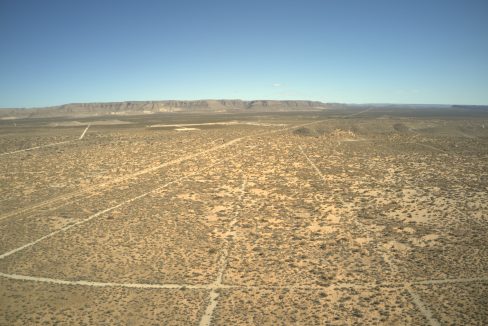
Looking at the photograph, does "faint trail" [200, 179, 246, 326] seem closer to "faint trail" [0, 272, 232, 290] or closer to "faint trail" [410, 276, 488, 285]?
"faint trail" [0, 272, 232, 290]

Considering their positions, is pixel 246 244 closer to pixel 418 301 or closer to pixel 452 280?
pixel 418 301

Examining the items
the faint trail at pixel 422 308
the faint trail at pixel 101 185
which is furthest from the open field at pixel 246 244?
the faint trail at pixel 101 185

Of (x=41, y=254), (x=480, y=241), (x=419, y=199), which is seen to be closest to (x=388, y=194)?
(x=419, y=199)

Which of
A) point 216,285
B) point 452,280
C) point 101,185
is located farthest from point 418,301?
point 101,185

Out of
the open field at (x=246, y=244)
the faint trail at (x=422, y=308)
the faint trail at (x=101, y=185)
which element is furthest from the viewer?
the faint trail at (x=101, y=185)

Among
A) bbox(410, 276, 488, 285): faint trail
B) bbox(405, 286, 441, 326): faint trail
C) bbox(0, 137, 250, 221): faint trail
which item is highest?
bbox(0, 137, 250, 221): faint trail

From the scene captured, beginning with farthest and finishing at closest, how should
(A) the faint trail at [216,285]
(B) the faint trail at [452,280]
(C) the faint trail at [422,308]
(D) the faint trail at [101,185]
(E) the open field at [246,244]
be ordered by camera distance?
1. (D) the faint trail at [101,185]
2. (B) the faint trail at [452,280]
3. (E) the open field at [246,244]
4. (A) the faint trail at [216,285]
5. (C) the faint trail at [422,308]

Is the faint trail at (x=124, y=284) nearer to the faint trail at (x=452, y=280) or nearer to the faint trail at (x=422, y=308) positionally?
the faint trail at (x=422, y=308)

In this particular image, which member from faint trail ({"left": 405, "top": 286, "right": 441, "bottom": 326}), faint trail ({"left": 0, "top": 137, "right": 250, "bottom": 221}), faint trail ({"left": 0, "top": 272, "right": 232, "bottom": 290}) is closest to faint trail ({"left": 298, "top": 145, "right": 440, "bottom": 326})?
faint trail ({"left": 405, "top": 286, "right": 441, "bottom": 326})

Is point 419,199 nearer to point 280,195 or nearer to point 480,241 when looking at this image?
point 480,241
